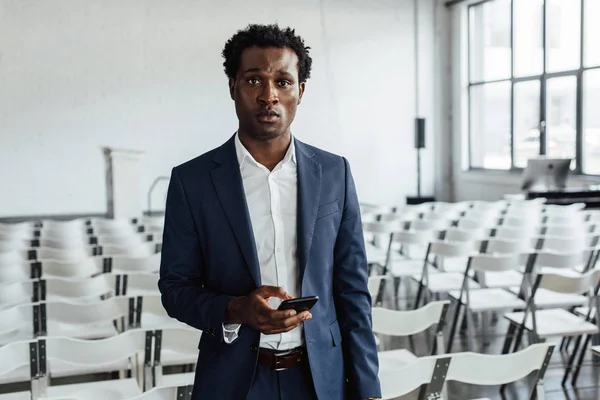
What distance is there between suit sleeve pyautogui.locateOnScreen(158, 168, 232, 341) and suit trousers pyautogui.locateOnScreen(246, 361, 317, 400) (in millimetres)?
131

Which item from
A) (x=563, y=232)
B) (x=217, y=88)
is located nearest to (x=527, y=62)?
(x=217, y=88)

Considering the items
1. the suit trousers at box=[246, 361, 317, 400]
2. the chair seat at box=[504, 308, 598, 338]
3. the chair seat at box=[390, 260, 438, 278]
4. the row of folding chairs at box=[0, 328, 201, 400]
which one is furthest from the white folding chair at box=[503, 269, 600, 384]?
the suit trousers at box=[246, 361, 317, 400]

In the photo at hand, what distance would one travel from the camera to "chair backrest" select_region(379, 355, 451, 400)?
2402mm

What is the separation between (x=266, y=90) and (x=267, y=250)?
0.35 meters

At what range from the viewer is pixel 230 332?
152cm

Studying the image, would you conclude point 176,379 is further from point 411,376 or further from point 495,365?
point 495,365

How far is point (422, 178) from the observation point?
47.2 feet

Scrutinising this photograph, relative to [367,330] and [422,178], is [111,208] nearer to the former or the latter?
[422,178]

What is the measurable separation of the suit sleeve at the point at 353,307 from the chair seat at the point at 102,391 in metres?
→ 1.56

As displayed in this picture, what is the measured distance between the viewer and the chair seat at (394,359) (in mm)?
3324

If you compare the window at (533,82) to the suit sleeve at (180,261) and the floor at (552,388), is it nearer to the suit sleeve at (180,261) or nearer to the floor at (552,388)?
the floor at (552,388)

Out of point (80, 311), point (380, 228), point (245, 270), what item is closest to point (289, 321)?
point (245, 270)

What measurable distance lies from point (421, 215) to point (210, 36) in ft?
20.5

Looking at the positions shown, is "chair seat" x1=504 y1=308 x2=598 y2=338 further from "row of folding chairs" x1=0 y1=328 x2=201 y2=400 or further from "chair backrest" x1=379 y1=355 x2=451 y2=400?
"row of folding chairs" x1=0 y1=328 x2=201 y2=400
